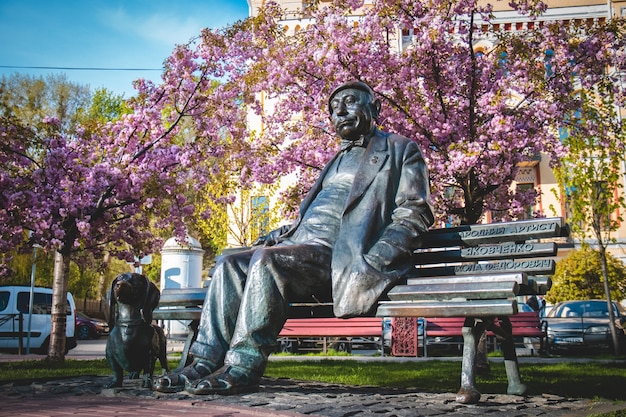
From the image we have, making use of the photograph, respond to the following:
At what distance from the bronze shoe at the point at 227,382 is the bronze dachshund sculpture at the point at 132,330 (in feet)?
3.67

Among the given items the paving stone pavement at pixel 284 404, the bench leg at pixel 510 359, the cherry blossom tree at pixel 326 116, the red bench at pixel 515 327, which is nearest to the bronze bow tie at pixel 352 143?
the bench leg at pixel 510 359

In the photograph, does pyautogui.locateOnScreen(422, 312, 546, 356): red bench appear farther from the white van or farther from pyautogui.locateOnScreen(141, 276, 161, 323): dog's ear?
the white van

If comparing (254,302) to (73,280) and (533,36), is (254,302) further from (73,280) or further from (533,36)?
(73,280)

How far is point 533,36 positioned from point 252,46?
5.04 metres

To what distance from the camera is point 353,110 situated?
5254 millimetres

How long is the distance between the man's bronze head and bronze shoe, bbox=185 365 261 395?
6.62 feet

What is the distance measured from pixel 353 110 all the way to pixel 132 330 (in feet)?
7.86

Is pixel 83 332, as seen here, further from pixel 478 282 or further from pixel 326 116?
pixel 478 282

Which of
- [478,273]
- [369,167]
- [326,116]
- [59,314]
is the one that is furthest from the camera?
[326,116]

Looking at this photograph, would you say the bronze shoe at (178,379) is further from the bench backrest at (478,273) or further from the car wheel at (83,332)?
the car wheel at (83,332)

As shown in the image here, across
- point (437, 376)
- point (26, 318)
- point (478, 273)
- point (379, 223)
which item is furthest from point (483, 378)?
point (26, 318)

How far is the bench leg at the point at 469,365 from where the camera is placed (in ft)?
13.5

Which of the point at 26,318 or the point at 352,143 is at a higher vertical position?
the point at 352,143

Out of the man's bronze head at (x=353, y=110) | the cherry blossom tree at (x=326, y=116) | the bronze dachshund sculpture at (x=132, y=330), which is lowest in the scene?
the bronze dachshund sculpture at (x=132, y=330)
